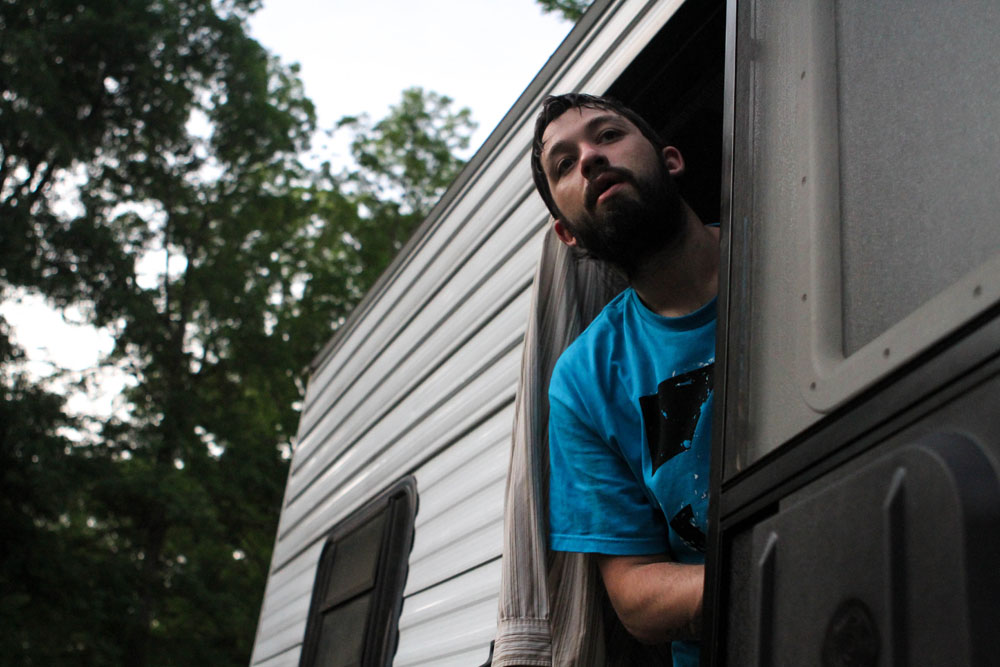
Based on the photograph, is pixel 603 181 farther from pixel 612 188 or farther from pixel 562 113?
pixel 562 113

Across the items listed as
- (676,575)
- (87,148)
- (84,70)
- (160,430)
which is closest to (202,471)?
(160,430)

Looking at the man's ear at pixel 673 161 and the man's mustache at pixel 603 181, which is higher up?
the man's ear at pixel 673 161

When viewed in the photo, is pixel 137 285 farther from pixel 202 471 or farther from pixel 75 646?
pixel 75 646

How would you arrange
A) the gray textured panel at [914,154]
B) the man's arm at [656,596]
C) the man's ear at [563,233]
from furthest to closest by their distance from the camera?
the man's ear at [563,233] → the man's arm at [656,596] → the gray textured panel at [914,154]

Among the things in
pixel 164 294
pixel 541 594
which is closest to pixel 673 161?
pixel 541 594

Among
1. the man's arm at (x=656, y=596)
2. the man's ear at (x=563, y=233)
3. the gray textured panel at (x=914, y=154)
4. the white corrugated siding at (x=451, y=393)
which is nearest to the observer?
the gray textured panel at (x=914, y=154)

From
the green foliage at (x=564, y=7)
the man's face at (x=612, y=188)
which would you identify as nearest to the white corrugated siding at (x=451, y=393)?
the man's face at (x=612, y=188)

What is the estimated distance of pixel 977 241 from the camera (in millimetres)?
808

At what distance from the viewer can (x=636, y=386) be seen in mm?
1823

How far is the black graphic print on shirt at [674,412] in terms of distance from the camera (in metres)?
1.69

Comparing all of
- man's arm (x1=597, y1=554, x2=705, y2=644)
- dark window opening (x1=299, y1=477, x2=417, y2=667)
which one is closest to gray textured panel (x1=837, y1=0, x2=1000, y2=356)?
man's arm (x1=597, y1=554, x2=705, y2=644)

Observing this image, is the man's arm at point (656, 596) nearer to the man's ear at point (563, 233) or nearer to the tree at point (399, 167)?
the man's ear at point (563, 233)

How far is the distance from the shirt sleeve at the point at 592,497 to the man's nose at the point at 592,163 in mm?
483

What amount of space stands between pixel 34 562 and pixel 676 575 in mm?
12747
